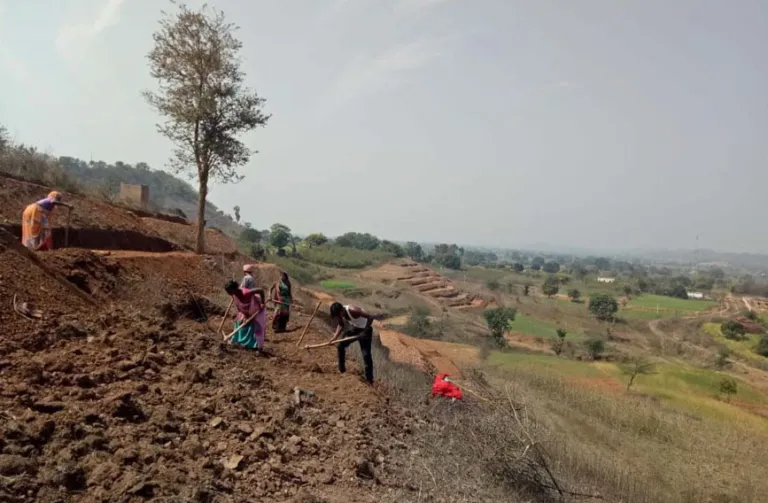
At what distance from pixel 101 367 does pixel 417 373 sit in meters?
8.08

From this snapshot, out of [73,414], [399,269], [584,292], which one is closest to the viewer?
[73,414]

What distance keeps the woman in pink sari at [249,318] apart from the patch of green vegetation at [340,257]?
5279 centimetres

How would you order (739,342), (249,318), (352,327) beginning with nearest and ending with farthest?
1. (249,318)
2. (352,327)
3. (739,342)

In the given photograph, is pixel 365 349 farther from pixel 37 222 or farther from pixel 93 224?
pixel 93 224

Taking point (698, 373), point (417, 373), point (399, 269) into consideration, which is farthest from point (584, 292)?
point (417, 373)

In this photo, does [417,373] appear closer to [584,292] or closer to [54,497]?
[54,497]

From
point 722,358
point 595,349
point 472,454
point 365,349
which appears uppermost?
point 365,349

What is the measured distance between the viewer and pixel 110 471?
3.31 m

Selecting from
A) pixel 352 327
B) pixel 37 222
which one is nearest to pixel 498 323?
pixel 352 327

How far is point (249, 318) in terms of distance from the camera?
22.3ft

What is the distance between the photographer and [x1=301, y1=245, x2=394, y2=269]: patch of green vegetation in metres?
61.0

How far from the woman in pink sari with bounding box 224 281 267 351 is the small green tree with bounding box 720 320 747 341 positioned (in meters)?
62.3

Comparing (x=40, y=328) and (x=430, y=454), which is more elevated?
(x=40, y=328)

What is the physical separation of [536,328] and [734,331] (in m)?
21.6
